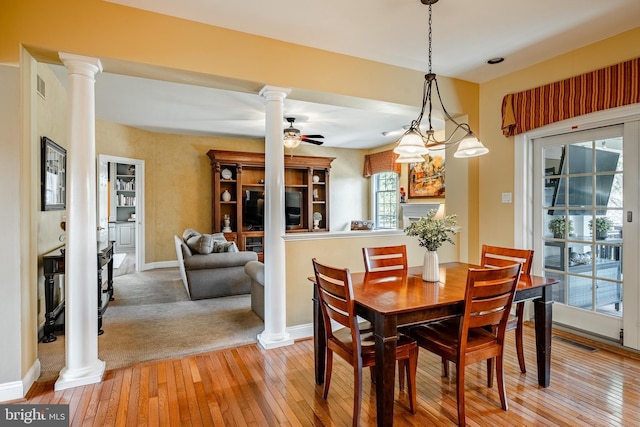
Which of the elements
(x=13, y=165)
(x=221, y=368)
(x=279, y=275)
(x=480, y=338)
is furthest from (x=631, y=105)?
(x=13, y=165)

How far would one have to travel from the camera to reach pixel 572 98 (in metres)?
3.22

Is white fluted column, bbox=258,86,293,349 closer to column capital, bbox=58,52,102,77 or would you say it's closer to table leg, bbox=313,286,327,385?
table leg, bbox=313,286,327,385

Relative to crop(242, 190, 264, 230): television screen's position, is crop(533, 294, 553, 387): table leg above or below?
below

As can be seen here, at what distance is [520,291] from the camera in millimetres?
2207

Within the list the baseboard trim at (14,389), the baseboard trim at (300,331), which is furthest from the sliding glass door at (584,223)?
the baseboard trim at (14,389)

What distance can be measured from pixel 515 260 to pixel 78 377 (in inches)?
131

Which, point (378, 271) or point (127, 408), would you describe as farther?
point (378, 271)

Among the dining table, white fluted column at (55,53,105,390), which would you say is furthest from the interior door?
the dining table

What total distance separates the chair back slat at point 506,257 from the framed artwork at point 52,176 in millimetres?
3759

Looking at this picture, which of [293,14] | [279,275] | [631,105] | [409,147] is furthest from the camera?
[279,275]

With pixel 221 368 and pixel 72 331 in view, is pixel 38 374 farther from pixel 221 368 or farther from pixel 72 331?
pixel 221 368

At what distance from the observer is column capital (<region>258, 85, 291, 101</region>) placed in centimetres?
309

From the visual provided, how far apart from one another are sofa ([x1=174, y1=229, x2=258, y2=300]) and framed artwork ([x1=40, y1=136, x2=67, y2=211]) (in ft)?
5.13

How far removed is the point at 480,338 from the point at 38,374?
3128 mm
